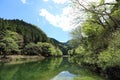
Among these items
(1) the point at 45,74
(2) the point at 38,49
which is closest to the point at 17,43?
(2) the point at 38,49

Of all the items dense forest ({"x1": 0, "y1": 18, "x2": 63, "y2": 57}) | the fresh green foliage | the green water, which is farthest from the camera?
the fresh green foliage

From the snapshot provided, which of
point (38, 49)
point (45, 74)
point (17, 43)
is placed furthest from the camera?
point (38, 49)

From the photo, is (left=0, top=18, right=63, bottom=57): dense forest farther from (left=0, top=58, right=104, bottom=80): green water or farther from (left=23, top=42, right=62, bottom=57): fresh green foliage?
(left=0, top=58, right=104, bottom=80): green water

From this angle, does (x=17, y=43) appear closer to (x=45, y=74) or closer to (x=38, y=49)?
(x=38, y=49)

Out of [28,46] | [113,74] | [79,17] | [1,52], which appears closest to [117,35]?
[79,17]

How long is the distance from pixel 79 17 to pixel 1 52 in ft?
233

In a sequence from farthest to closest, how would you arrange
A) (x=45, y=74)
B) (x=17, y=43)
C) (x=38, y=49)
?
(x=38, y=49) → (x=17, y=43) → (x=45, y=74)

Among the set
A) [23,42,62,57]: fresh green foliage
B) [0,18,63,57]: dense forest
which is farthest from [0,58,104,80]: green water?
[23,42,62,57]: fresh green foliage

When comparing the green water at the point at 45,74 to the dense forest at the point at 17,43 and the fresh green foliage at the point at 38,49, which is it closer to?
the dense forest at the point at 17,43

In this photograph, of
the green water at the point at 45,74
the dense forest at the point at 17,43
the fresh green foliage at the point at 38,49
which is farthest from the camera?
the fresh green foliage at the point at 38,49

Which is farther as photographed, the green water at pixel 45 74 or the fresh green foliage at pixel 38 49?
the fresh green foliage at pixel 38 49

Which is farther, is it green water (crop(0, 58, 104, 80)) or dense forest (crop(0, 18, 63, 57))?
dense forest (crop(0, 18, 63, 57))

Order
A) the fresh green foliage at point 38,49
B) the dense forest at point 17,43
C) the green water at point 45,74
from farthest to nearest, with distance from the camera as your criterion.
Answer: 1. the fresh green foliage at point 38,49
2. the dense forest at point 17,43
3. the green water at point 45,74

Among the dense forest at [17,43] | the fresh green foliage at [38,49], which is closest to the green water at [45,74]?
the dense forest at [17,43]
